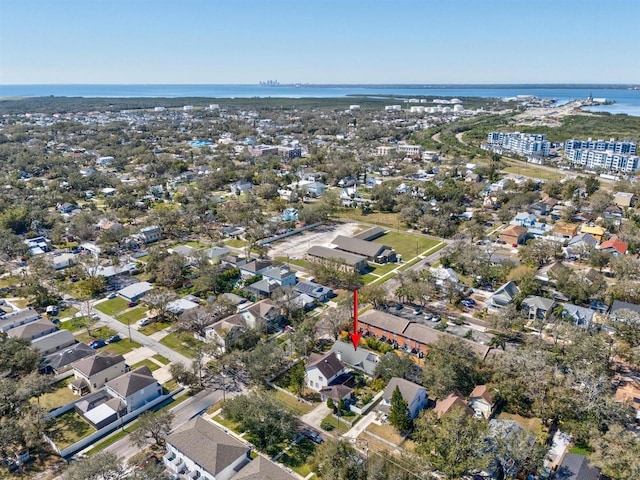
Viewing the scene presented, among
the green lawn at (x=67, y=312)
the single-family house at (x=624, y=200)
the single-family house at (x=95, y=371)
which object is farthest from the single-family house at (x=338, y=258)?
the single-family house at (x=624, y=200)

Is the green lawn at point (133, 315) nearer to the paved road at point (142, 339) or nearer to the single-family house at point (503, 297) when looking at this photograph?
the paved road at point (142, 339)

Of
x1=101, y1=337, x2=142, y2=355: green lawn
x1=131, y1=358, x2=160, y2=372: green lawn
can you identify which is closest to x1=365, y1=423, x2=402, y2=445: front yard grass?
x1=131, y1=358, x2=160, y2=372: green lawn

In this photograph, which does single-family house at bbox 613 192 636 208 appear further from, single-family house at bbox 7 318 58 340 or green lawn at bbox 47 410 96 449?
single-family house at bbox 7 318 58 340

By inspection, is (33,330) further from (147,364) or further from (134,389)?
(134,389)

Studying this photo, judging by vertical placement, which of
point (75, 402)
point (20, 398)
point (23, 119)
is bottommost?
point (75, 402)

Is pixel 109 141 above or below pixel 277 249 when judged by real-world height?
above

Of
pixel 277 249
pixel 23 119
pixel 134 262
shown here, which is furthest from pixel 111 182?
pixel 23 119

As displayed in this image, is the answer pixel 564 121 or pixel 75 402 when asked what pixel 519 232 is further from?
pixel 564 121

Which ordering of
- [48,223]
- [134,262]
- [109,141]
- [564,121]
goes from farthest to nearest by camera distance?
[564,121] → [109,141] → [48,223] → [134,262]
